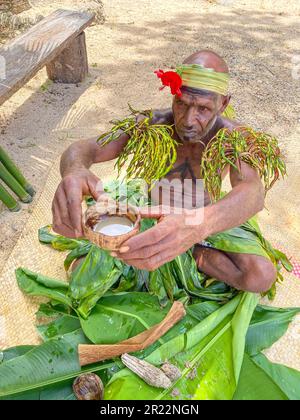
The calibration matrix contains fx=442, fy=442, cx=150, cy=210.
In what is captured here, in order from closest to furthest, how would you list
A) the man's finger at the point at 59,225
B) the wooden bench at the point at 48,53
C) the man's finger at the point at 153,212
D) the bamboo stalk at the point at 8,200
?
the man's finger at the point at 153,212 → the man's finger at the point at 59,225 → the bamboo stalk at the point at 8,200 → the wooden bench at the point at 48,53

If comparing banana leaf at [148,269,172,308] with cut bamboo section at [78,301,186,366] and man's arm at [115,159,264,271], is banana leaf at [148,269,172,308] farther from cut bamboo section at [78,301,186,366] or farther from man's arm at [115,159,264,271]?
man's arm at [115,159,264,271]

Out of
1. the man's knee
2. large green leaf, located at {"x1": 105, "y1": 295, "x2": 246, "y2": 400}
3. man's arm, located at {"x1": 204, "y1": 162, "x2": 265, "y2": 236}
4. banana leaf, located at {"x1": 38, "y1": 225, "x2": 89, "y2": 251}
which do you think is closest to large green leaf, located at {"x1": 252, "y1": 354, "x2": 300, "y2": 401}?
large green leaf, located at {"x1": 105, "y1": 295, "x2": 246, "y2": 400}

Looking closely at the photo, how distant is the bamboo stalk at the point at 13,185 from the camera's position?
250 cm

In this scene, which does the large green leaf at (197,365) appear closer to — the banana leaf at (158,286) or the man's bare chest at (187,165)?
the banana leaf at (158,286)

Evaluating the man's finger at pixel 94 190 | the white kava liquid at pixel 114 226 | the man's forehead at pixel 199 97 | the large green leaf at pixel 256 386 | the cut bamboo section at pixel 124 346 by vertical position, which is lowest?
the large green leaf at pixel 256 386

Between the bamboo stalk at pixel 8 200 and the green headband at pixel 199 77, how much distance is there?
4.23ft

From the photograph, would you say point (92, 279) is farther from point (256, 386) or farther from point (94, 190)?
point (256, 386)

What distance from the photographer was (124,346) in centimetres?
158

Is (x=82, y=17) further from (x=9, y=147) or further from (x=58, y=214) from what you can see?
(x=58, y=214)

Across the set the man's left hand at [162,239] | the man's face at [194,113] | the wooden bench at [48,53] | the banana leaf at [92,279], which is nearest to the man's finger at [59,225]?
the man's left hand at [162,239]

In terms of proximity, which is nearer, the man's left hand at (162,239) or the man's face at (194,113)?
the man's left hand at (162,239)

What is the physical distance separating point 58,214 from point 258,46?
4.19 metres

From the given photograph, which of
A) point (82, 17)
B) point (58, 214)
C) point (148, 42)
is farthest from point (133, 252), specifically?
point (148, 42)

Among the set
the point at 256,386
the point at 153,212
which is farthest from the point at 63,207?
the point at 256,386
